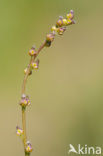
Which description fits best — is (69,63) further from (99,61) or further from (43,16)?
(43,16)

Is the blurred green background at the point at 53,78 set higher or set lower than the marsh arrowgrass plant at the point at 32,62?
higher

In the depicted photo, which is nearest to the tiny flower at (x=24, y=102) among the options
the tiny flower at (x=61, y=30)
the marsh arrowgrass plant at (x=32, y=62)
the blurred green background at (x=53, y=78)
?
the marsh arrowgrass plant at (x=32, y=62)

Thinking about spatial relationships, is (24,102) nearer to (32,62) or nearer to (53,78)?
(32,62)

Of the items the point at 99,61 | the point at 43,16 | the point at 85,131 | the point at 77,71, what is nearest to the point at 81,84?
the point at 77,71

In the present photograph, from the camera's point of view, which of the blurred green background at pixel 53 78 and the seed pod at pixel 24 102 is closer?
the seed pod at pixel 24 102

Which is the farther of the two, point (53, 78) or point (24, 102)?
point (53, 78)

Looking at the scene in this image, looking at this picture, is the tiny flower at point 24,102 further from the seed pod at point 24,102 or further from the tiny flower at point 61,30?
the tiny flower at point 61,30

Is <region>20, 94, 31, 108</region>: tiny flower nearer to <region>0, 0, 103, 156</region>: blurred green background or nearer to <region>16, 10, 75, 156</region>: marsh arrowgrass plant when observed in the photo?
<region>16, 10, 75, 156</region>: marsh arrowgrass plant

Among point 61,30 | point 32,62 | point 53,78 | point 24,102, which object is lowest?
point 24,102

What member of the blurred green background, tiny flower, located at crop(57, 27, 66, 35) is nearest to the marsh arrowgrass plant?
tiny flower, located at crop(57, 27, 66, 35)

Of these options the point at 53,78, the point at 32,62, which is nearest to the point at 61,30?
the point at 32,62
